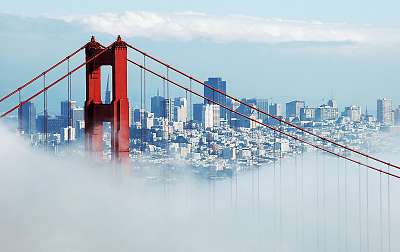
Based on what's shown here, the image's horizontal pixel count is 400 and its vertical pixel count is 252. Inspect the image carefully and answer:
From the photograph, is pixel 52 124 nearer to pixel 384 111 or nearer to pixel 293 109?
pixel 293 109

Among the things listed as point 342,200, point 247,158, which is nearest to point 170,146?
point 247,158

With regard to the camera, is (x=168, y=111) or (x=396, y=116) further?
(x=396, y=116)

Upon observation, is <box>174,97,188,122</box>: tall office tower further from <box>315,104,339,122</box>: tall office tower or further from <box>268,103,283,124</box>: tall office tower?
<box>315,104,339,122</box>: tall office tower

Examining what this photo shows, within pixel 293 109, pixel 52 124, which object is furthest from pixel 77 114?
pixel 293 109

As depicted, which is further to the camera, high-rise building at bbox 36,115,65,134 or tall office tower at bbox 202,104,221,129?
tall office tower at bbox 202,104,221,129

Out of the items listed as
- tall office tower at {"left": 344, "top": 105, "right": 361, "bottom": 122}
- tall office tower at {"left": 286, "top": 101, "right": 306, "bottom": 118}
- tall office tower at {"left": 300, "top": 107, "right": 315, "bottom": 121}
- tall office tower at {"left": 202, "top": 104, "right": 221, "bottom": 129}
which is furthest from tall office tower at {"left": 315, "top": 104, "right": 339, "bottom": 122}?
tall office tower at {"left": 202, "top": 104, "right": 221, "bottom": 129}

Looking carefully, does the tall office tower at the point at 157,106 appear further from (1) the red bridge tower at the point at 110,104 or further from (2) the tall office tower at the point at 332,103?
(1) the red bridge tower at the point at 110,104

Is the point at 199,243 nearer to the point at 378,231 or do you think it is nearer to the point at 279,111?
the point at 378,231
